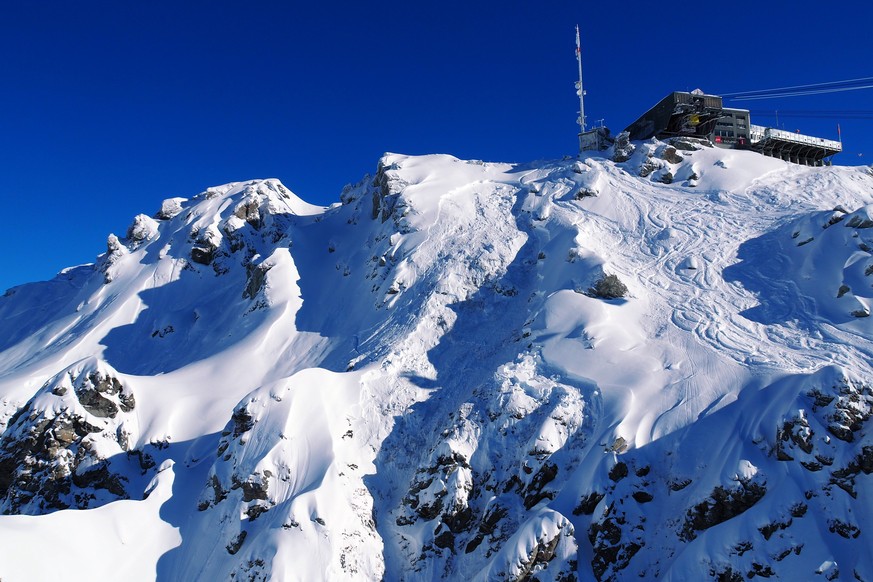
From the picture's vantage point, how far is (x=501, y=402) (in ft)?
93.6

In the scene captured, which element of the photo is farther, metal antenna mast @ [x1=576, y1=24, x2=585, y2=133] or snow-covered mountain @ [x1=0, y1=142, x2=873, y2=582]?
metal antenna mast @ [x1=576, y1=24, x2=585, y2=133]

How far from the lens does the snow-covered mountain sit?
2133cm

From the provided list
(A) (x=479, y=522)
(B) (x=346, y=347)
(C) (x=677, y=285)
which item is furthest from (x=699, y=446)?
(B) (x=346, y=347)

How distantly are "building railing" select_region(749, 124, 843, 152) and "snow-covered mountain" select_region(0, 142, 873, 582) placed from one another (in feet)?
45.9

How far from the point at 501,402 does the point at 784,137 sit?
5237 centimetres

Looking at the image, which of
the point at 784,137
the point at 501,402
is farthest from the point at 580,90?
the point at 501,402

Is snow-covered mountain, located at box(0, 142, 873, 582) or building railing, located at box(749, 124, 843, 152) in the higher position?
building railing, located at box(749, 124, 843, 152)

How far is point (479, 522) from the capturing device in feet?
81.8

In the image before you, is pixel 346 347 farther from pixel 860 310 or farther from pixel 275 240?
pixel 860 310

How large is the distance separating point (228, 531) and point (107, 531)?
516 cm

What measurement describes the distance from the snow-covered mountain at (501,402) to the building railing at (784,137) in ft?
45.9

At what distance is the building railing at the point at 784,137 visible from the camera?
61906 millimetres

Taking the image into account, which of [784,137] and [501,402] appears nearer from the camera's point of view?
[501,402]

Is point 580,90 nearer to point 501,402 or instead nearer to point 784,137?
point 784,137
